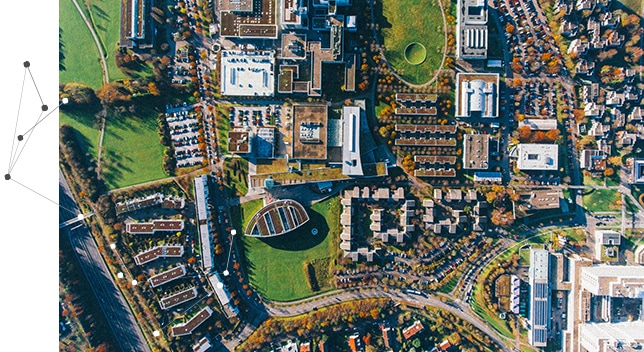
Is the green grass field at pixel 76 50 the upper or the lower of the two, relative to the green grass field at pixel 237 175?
upper

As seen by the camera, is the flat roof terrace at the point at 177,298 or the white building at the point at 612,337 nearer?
the white building at the point at 612,337

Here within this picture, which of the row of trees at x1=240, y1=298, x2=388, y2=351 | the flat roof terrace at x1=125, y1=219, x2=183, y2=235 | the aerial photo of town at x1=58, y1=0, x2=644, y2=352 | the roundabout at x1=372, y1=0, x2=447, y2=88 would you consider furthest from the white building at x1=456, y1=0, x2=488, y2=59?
the flat roof terrace at x1=125, y1=219, x2=183, y2=235

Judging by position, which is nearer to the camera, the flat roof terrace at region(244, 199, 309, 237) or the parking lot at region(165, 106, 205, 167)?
the flat roof terrace at region(244, 199, 309, 237)

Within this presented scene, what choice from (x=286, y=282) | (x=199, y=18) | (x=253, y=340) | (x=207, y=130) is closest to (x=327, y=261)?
(x=286, y=282)

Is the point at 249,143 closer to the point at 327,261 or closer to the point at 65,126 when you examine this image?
Answer: the point at 327,261

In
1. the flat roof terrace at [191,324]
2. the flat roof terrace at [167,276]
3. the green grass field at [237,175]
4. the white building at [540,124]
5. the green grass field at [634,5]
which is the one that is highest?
the green grass field at [634,5]

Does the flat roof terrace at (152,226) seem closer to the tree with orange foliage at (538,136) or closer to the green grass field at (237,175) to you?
the green grass field at (237,175)

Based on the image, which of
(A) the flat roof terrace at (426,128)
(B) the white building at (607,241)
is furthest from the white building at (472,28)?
(B) the white building at (607,241)

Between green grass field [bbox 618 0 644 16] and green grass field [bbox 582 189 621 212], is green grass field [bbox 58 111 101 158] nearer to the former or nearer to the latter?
green grass field [bbox 582 189 621 212]
